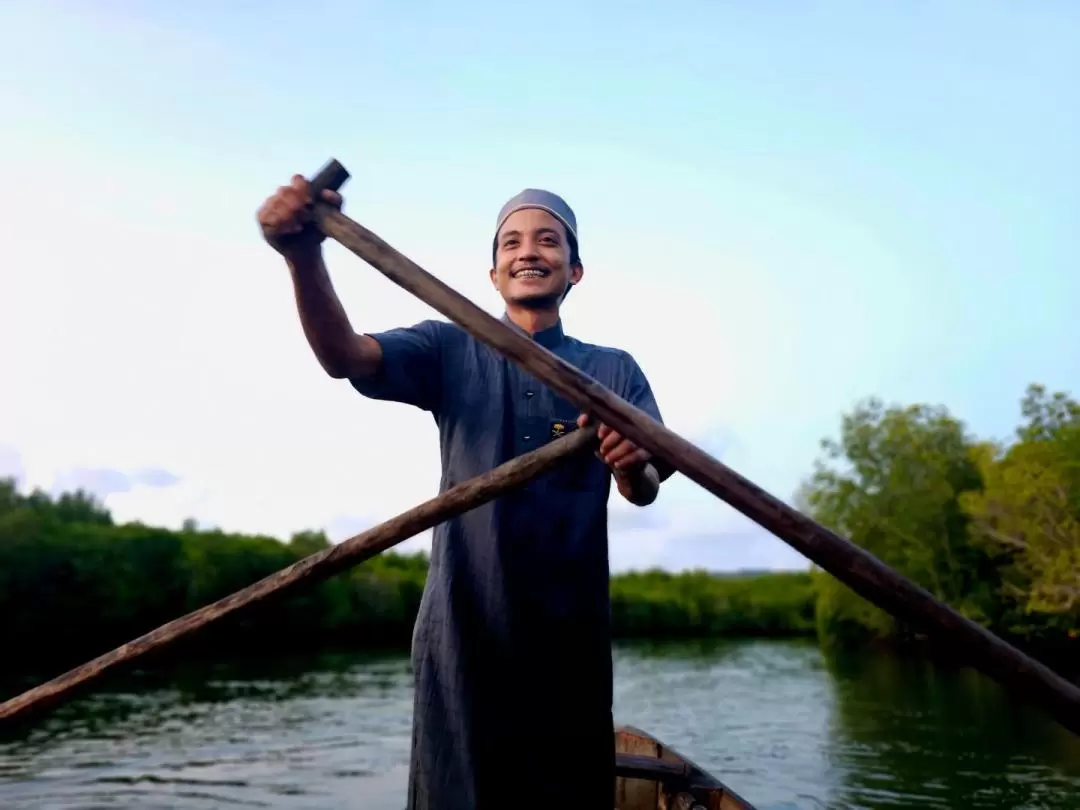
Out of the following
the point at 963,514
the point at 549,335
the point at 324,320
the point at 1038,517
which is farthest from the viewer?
the point at 963,514

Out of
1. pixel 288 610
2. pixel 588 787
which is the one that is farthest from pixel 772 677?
pixel 588 787

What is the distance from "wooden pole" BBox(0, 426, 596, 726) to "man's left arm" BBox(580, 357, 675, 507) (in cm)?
7

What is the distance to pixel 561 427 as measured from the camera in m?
2.76

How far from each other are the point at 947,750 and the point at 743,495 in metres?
15.9

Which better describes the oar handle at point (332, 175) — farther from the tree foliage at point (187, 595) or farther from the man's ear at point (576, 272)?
the tree foliage at point (187, 595)

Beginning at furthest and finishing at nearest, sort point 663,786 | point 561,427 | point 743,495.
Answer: point 663,786, point 561,427, point 743,495

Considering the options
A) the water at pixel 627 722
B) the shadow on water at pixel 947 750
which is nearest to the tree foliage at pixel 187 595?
the water at pixel 627 722

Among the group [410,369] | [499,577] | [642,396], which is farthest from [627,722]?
[410,369]

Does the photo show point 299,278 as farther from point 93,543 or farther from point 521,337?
point 93,543

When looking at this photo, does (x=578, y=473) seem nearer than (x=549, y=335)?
Yes

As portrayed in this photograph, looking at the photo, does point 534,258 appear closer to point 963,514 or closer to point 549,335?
point 549,335

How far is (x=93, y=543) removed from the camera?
106ft

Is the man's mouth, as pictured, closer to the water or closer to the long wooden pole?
the long wooden pole

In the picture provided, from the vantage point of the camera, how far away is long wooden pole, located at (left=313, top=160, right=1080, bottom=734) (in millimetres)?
2270
